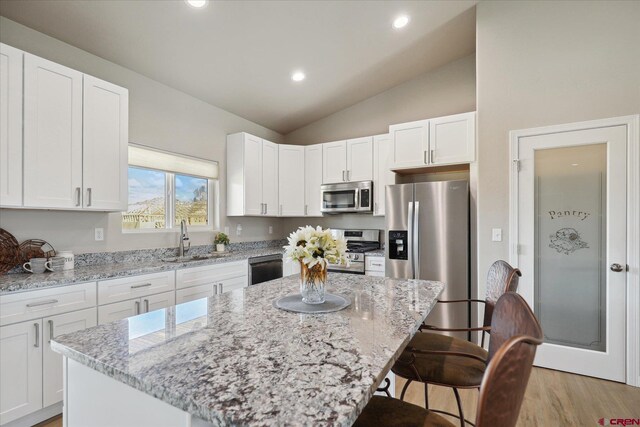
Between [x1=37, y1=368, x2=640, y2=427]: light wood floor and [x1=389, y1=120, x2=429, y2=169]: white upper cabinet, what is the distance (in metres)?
2.31

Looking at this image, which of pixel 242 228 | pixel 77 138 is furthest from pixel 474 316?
pixel 77 138

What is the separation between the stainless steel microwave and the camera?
4.09m

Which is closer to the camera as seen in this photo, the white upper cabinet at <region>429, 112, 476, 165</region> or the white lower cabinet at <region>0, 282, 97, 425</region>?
the white lower cabinet at <region>0, 282, 97, 425</region>


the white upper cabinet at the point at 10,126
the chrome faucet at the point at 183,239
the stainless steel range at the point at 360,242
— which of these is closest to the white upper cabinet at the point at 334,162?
the stainless steel range at the point at 360,242

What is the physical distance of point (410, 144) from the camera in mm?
3676

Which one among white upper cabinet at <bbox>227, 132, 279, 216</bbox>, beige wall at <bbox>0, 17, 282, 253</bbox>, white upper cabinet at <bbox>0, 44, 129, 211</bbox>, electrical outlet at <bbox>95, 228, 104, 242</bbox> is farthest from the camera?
white upper cabinet at <bbox>227, 132, 279, 216</bbox>

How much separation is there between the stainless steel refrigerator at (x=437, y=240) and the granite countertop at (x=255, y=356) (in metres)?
1.98

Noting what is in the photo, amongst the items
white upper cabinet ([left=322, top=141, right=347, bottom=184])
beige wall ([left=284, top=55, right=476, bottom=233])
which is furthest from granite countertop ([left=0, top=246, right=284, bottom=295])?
beige wall ([left=284, top=55, right=476, bottom=233])

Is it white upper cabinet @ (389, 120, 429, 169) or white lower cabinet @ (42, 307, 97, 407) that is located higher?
white upper cabinet @ (389, 120, 429, 169)

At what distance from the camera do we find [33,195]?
6.93ft

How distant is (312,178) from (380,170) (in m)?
1.05

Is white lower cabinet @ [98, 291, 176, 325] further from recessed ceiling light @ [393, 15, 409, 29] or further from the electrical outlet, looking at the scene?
recessed ceiling light @ [393, 15, 409, 29]

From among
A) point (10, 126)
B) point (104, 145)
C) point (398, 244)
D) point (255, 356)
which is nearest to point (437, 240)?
→ point (398, 244)

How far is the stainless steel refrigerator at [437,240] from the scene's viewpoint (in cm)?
315
